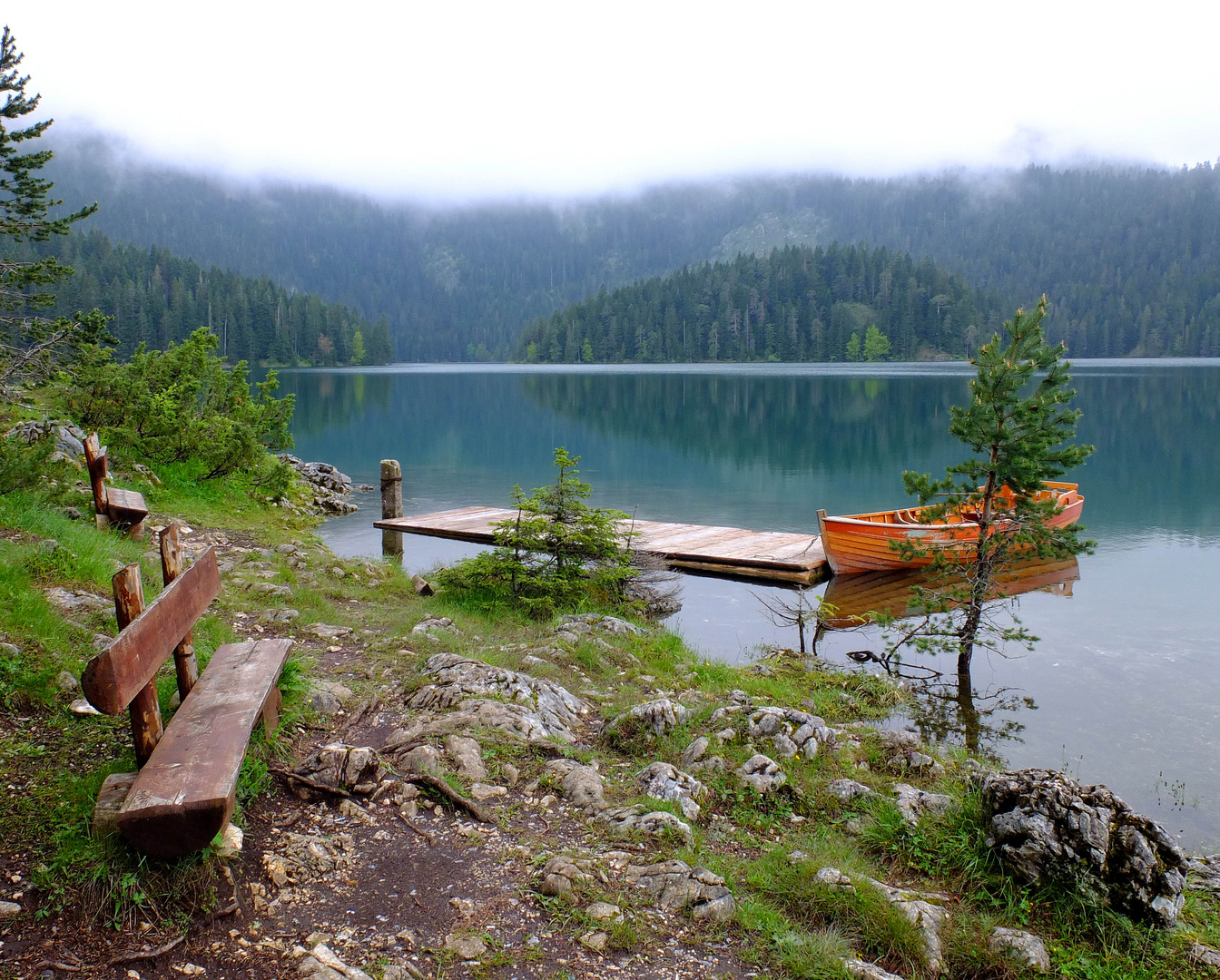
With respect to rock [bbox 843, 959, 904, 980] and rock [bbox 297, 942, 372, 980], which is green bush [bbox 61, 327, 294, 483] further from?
rock [bbox 843, 959, 904, 980]

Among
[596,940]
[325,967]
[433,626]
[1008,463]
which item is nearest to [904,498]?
[1008,463]

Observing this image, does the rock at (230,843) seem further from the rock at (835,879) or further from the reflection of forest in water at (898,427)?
the reflection of forest in water at (898,427)

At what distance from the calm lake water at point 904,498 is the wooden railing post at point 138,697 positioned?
8132 mm

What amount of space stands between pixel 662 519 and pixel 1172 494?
1715 centimetres

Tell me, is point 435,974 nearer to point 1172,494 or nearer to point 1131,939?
point 1131,939

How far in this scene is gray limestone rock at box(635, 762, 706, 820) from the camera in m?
5.38

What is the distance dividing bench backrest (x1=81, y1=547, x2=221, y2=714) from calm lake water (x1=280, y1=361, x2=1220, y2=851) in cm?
816

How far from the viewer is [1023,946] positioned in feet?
13.4

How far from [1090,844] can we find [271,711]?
4.88 meters

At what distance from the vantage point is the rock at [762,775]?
5840mm

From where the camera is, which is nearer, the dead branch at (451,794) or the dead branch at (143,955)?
the dead branch at (143,955)

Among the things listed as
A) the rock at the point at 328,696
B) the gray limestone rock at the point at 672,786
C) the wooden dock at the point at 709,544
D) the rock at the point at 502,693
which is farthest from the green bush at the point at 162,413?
the gray limestone rock at the point at 672,786

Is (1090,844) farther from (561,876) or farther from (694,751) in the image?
(561,876)

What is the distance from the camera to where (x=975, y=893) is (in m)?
4.59
